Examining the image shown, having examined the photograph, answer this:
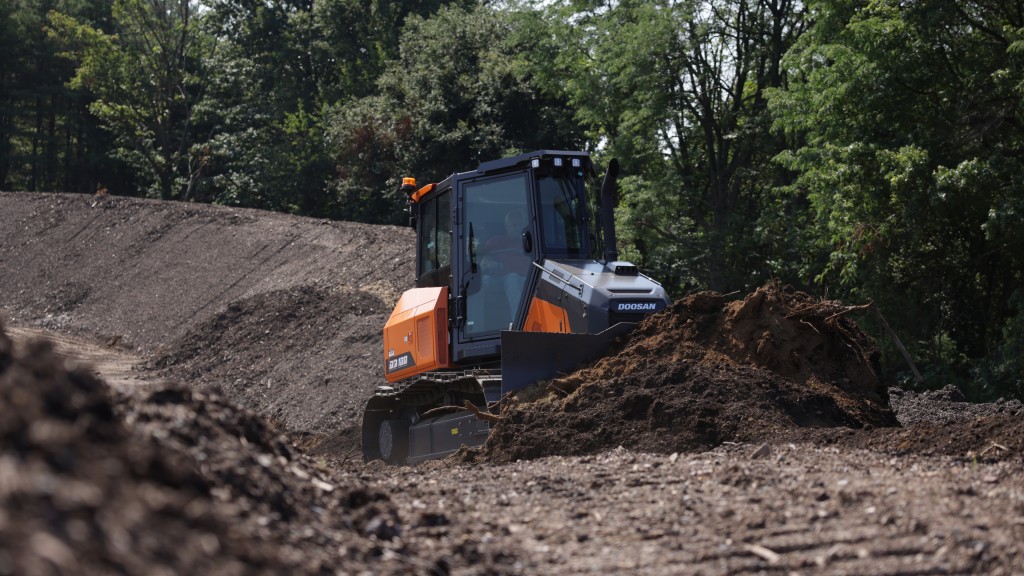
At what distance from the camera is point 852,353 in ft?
32.2

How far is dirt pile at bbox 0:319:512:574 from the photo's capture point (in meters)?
2.76

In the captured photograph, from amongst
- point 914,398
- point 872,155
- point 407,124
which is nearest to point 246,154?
point 407,124

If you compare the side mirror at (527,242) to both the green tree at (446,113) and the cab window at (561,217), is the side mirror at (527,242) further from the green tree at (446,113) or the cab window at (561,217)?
the green tree at (446,113)

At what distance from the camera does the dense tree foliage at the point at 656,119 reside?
57.9 ft

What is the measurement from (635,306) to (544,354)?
41.0 inches

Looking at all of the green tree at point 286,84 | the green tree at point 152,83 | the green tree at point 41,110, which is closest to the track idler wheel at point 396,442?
the green tree at point 286,84

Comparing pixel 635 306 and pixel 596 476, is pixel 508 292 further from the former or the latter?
pixel 596 476

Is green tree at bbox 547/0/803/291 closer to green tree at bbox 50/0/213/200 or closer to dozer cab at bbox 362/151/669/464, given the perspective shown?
dozer cab at bbox 362/151/669/464

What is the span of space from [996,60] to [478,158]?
1549 centimetres

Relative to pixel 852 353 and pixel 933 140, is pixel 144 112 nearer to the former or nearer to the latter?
pixel 933 140

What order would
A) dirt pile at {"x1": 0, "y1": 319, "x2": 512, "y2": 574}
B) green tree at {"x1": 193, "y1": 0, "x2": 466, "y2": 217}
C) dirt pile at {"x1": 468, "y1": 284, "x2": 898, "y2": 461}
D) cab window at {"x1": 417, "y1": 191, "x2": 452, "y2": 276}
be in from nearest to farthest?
dirt pile at {"x1": 0, "y1": 319, "x2": 512, "y2": 574} → dirt pile at {"x1": 468, "y1": 284, "x2": 898, "y2": 461} → cab window at {"x1": 417, "y1": 191, "x2": 452, "y2": 276} → green tree at {"x1": 193, "y1": 0, "x2": 466, "y2": 217}

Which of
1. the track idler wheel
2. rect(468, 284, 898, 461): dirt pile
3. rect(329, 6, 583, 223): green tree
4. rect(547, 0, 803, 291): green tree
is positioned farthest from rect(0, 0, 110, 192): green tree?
rect(468, 284, 898, 461): dirt pile

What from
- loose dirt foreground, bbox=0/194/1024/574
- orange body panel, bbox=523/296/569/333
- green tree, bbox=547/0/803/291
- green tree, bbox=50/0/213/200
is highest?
green tree, bbox=50/0/213/200

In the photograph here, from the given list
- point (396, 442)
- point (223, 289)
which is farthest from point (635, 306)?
point (223, 289)
